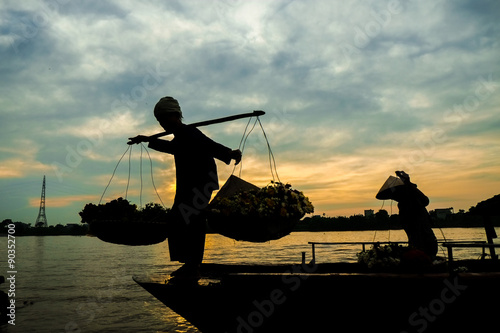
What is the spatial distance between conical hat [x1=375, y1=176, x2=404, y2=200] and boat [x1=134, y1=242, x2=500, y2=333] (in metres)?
4.66

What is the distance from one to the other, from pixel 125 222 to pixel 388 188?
599cm

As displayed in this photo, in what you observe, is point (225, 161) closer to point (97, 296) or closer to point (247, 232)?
point (247, 232)

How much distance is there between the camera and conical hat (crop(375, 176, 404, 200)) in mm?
8883

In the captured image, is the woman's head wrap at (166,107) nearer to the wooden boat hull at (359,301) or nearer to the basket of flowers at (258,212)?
the basket of flowers at (258,212)

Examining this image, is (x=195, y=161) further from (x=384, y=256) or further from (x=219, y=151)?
(x=384, y=256)

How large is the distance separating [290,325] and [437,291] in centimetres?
142

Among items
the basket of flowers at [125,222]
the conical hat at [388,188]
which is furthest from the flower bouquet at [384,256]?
the conical hat at [388,188]

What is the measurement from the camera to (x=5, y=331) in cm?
1524

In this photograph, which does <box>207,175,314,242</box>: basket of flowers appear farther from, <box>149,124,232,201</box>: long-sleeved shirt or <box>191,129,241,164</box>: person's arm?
<box>191,129,241,164</box>: person's arm

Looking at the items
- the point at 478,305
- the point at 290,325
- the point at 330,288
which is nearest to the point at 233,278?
the point at 290,325

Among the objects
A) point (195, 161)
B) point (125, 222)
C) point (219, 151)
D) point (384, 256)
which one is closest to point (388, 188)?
point (384, 256)

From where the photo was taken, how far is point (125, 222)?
4.80 m

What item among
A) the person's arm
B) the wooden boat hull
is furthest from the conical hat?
the person's arm

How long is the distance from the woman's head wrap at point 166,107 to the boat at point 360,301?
202 cm
